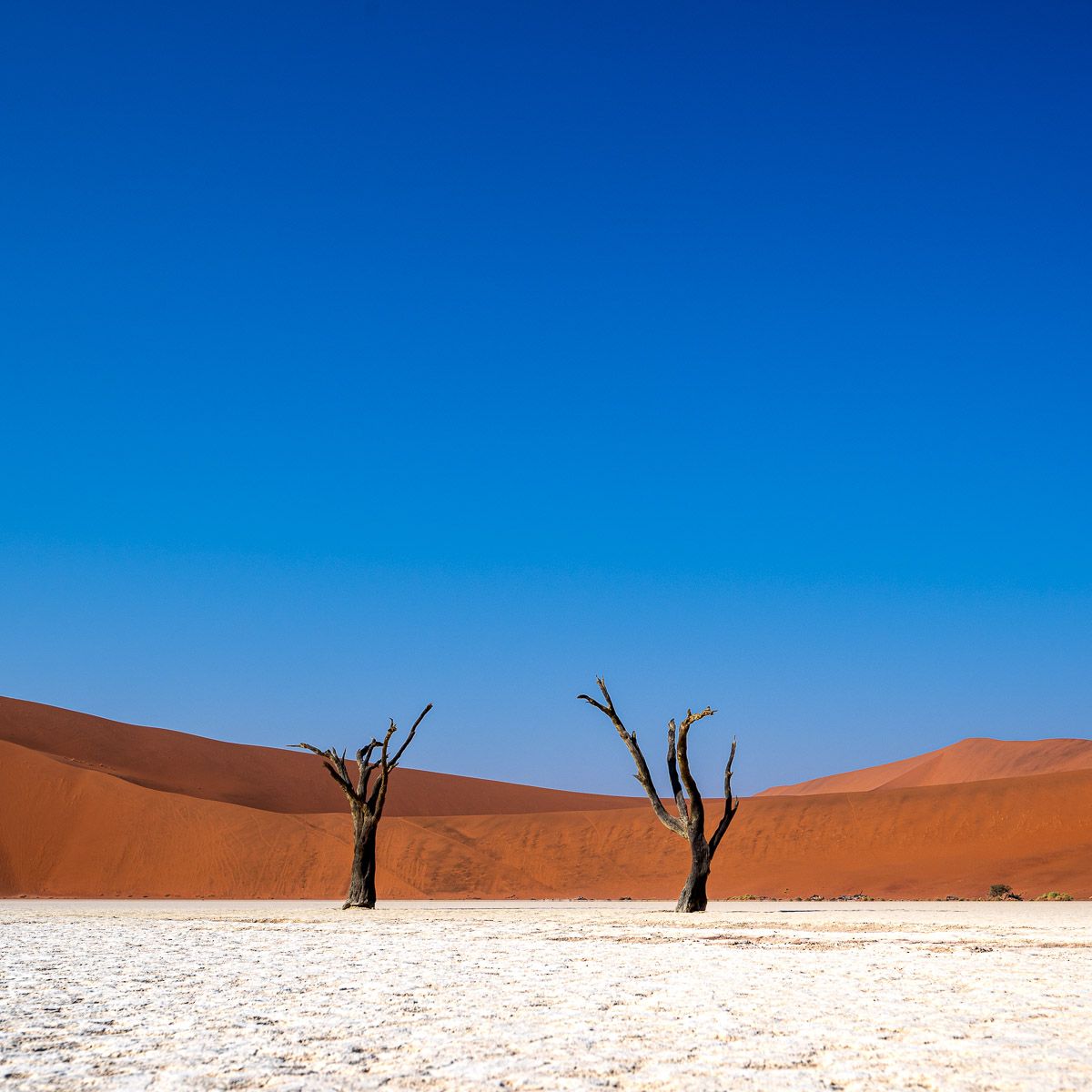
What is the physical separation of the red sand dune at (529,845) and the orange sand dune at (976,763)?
146 ft

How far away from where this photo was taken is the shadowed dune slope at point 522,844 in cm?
4147

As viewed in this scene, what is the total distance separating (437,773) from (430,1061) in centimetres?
8409

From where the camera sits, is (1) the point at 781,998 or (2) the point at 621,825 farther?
(2) the point at 621,825

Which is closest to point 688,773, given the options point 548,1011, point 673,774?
point 673,774

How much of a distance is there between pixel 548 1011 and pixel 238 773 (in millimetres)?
73510

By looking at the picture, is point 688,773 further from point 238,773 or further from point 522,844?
point 238,773

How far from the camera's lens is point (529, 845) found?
163 feet

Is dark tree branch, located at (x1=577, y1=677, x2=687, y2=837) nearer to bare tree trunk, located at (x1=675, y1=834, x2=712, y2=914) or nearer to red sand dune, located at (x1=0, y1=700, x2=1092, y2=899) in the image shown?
bare tree trunk, located at (x1=675, y1=834, x2=712, y2=914)

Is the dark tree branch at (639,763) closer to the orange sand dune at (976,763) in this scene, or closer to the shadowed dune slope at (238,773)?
the shadowed dune slope at (238,773)

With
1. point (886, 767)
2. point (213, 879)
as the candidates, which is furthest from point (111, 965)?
point (886, 767)

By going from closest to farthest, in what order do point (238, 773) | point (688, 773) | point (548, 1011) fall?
point (548, 1011), point (688, 773), point (238, 773)

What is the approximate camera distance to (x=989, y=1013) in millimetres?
7430

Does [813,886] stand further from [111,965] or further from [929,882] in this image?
[111,965]

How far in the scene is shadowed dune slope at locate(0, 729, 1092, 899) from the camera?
136 feet
